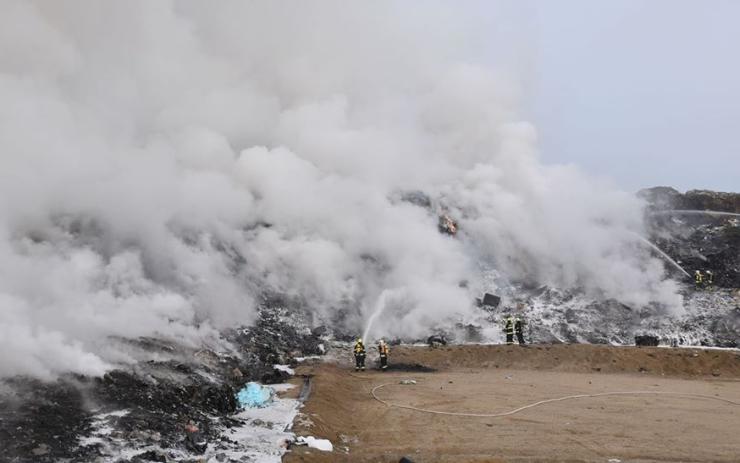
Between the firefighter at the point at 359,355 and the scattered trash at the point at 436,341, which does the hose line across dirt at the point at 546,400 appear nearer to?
the firefighter at the point at 359,355

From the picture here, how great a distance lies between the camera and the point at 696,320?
20.5m

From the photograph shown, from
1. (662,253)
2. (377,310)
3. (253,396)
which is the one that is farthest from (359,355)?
(662,253)

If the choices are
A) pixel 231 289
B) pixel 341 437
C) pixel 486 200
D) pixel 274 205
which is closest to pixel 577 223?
pixel 486 200

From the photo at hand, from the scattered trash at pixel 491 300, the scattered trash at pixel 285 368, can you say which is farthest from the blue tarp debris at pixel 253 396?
the scattered trash at pixel 491 300

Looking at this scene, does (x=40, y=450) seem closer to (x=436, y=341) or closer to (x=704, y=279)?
(x=436, y=341)

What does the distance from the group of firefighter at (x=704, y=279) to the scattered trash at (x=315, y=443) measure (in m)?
18.9

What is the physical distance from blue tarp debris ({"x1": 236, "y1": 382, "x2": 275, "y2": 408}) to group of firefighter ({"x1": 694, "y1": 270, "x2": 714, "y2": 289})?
18339 millimetres

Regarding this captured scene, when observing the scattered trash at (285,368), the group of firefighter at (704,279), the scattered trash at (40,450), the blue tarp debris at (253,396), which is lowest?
the scattered trash at (40,450)

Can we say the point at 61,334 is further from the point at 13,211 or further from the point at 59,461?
the point at 13,211

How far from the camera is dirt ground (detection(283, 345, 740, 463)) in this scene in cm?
930

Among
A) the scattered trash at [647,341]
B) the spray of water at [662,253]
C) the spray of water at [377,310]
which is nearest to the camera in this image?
the scattered trash at [647,341]

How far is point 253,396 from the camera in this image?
12055 millimetres

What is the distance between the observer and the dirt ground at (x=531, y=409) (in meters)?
9.30

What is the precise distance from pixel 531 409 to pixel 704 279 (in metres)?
15.1
